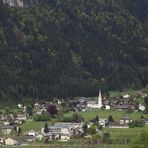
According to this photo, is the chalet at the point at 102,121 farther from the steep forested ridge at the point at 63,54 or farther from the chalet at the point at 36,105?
the steep forested ridge at the point at 63,54

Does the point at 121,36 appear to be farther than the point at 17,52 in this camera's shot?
Yes

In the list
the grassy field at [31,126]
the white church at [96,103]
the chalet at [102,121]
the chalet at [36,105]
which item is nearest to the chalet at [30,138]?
the grassy field at [31,126]

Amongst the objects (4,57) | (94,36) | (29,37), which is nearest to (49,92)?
(4,57)

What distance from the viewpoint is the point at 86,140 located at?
294 ft

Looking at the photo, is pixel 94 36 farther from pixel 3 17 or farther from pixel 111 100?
pixel 111 100

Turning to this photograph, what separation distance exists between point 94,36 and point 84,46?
11.9 meters

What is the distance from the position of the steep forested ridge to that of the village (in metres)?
9.30

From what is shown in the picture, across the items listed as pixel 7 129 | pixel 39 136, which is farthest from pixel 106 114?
pixel 39 136

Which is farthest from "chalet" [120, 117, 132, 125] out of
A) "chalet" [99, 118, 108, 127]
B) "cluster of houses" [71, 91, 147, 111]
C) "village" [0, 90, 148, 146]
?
"cluster of houses" [71, 91, 147, 111]

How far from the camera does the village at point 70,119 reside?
96250 mm

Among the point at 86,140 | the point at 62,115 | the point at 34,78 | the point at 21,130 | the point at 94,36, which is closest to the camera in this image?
the point at 86,140

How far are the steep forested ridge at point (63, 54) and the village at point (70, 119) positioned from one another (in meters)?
9.30

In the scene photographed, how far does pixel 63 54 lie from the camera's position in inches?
6663

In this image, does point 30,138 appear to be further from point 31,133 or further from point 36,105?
point 36,105
